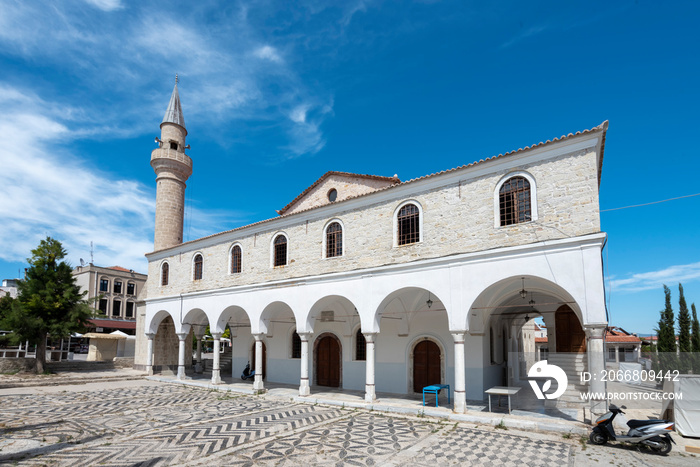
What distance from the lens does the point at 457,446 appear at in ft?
29.9

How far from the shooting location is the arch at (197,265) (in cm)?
2197

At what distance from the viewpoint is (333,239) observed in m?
16.4

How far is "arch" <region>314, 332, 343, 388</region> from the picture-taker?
728 inches

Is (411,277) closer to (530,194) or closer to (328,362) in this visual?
(530,194)

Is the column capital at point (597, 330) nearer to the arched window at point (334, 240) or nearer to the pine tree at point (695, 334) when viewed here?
the arched window at point (334, 240)

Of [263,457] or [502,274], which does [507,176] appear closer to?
[502,274]

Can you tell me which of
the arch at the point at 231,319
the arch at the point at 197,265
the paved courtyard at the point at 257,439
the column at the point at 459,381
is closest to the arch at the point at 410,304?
the column at the point at 459,381

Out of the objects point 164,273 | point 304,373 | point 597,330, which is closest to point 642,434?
point 597,330

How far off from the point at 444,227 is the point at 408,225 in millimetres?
1393

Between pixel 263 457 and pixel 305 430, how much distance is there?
7.91 feet

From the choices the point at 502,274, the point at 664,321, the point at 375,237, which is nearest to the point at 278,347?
the point at 375,237

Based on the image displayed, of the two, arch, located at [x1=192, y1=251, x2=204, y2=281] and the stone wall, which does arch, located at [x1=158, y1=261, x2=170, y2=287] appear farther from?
the stone wall

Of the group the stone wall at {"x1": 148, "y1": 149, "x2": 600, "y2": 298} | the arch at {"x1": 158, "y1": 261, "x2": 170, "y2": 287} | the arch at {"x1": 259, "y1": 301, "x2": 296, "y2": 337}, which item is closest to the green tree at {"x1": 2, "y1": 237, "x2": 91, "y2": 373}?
the arch at {"x1": 158, "y1": 261, "x2": 170, "y2": 287}

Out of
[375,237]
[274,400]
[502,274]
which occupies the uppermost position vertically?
[375,237]
